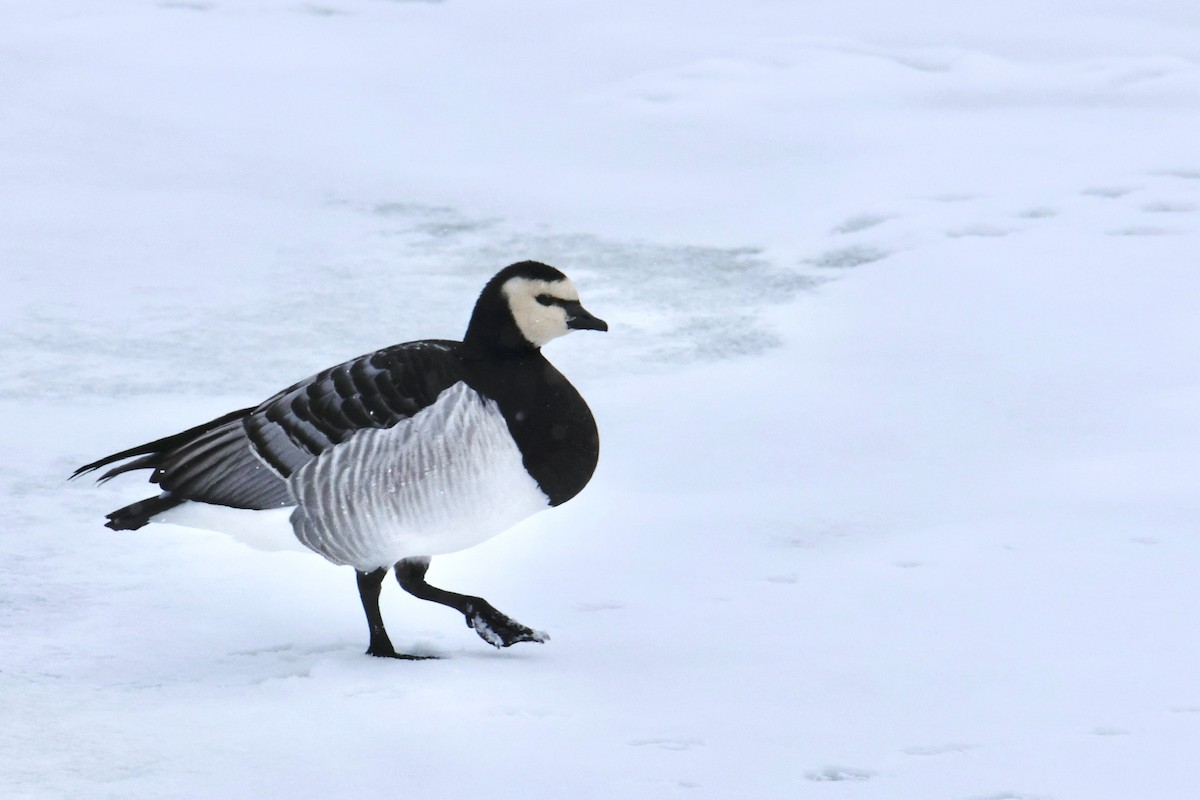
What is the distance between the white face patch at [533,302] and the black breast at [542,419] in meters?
0.09

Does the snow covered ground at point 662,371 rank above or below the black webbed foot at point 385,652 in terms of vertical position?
above

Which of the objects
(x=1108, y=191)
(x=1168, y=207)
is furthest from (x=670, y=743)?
(x=1108, y=191)

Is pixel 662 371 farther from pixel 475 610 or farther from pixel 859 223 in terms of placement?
pixel 475 610

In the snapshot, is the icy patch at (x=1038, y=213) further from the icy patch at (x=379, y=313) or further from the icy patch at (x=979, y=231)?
the icy patch at (x=379, y=313)

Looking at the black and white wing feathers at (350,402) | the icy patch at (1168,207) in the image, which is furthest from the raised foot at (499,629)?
the icy patch at (1168,207)

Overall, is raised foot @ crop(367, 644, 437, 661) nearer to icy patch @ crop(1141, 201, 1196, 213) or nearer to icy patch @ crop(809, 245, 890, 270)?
icy patch @ crop(809, 245, 890, 270)

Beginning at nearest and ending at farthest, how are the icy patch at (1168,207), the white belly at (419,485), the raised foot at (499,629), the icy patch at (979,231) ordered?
1. the white belly at (419,485)
2. the raised foot at (499,629)
3. the icy patch at (979,231)
4. the icy patch at (1168,207)

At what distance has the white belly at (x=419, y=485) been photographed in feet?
14.9

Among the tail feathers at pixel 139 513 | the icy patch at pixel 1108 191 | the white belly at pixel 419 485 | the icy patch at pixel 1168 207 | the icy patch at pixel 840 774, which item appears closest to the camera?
the icy patch at pixel 840 774

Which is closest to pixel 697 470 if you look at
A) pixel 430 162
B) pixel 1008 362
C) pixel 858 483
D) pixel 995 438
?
pixel 858 483

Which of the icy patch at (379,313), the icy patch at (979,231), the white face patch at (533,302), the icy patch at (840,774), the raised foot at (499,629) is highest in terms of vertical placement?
the white face patch at (533,302)

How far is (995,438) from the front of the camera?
22.2 ft

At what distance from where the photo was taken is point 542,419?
4.66 m

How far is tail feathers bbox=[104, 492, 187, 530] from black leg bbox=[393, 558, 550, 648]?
70cm
